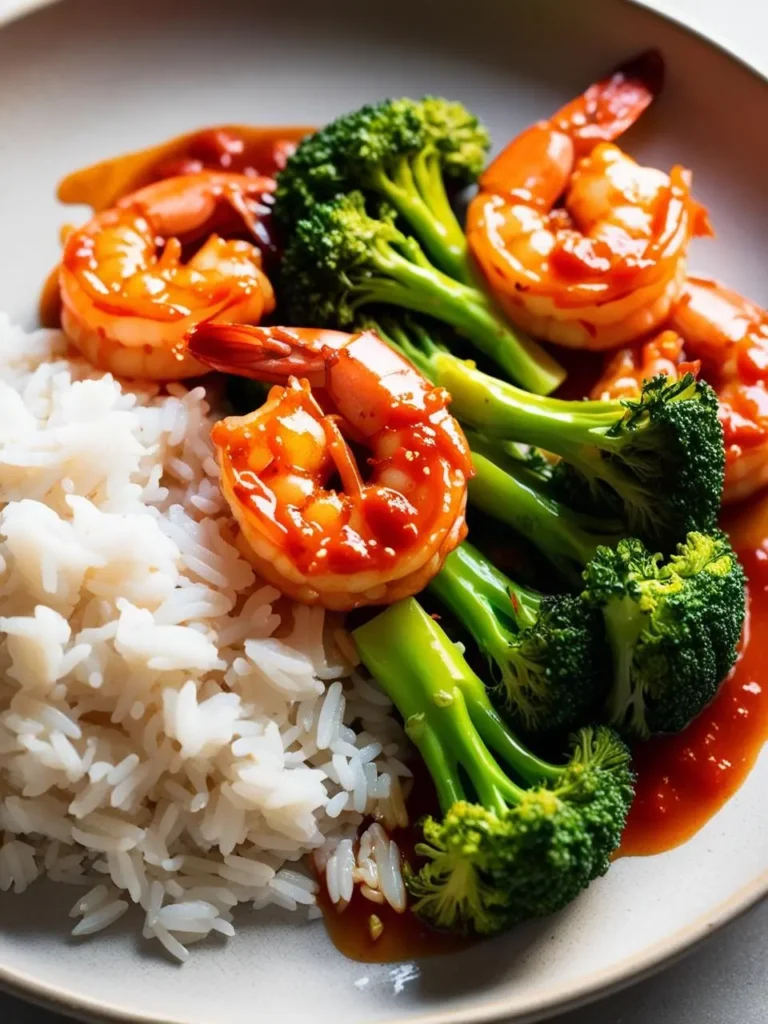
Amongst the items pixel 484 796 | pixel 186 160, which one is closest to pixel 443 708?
pixel 484 796

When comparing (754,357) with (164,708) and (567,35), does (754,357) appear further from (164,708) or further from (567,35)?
(164,708)

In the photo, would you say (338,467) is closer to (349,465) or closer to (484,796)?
(349,465)

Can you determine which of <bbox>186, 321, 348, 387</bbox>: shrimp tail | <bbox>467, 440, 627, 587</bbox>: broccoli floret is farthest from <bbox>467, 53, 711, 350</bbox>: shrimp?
<bbox>186, 321, 348, 387</bbox>: shrimp tail

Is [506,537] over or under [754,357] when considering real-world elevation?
under

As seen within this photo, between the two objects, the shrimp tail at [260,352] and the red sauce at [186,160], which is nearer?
the shrimp tail at [260,352]

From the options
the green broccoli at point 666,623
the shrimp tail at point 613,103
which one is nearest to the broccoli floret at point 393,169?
the shrimp tail at point 613,103

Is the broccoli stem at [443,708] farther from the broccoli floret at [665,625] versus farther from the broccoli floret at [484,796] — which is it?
the broccoli floret at [665,625]

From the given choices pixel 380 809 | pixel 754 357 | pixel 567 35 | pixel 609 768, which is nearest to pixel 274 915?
pixel 380 809
